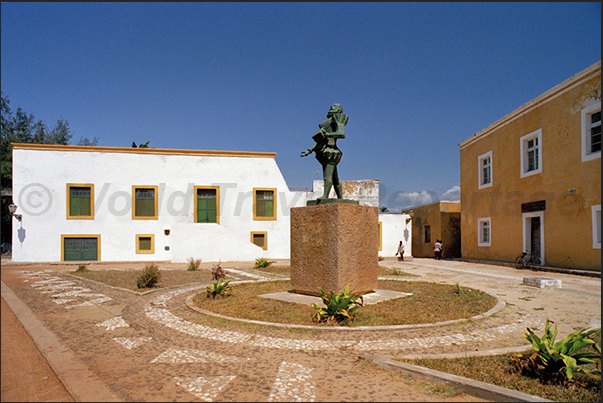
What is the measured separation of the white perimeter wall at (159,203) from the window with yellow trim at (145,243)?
0.23m

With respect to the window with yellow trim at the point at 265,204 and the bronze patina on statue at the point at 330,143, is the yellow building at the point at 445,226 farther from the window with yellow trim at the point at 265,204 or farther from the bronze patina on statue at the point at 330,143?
the bronze patina on statue at the point at 330,143

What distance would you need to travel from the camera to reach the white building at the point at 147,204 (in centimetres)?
2106

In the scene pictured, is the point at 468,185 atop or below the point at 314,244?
atop

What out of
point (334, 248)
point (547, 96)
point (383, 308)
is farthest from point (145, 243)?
point (547, 96)

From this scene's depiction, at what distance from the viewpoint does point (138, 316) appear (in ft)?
21.8

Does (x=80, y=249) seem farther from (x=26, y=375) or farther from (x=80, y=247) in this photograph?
(x=26, y=375)

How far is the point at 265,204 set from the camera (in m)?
23.7

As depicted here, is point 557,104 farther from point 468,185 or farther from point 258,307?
point 258,307

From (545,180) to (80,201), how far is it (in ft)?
76.4

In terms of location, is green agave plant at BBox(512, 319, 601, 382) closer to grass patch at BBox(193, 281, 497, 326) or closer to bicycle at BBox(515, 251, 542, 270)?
grass patch at BBox(193, 281, 497, 326)

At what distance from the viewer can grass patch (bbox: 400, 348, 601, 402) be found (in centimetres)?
336

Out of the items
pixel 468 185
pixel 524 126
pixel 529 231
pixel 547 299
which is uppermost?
pixel 524 126

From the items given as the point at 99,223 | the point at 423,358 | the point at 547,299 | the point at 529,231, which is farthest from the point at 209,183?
the point at 423,358

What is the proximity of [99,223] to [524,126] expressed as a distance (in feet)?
73.7
